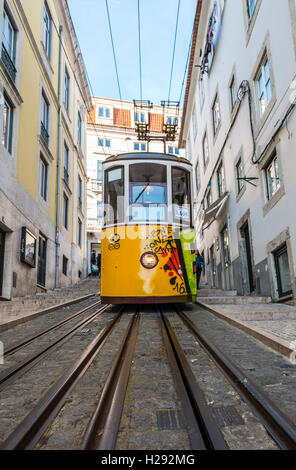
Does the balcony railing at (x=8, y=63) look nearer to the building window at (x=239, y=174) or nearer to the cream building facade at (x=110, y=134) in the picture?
the building window at (x=239, y=174)

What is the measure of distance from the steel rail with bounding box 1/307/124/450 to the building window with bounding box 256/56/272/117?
8.96m

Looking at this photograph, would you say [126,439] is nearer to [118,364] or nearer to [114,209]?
[118,364]

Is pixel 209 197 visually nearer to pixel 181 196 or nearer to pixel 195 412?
pixel 181 196

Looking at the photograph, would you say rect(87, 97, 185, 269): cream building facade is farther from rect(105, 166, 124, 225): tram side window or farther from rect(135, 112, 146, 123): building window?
rect(105, 166, 124, 225): tram side window

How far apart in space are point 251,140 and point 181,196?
432 cm

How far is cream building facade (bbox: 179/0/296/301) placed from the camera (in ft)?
26.8

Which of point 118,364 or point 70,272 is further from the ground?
point 70,272

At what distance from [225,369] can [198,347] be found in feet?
3.33

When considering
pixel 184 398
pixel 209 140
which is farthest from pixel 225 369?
pixel 209 140

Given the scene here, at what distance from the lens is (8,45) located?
36.9 ft

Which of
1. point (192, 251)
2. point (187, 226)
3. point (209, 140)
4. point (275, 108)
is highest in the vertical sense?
point (209, 140)

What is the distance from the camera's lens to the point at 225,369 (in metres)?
3.01

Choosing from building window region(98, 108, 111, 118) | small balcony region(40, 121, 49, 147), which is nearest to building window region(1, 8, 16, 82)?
small balcony region(40, 121, 49, 147)

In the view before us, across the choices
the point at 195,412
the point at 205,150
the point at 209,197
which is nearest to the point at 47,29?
the point at 205,150
